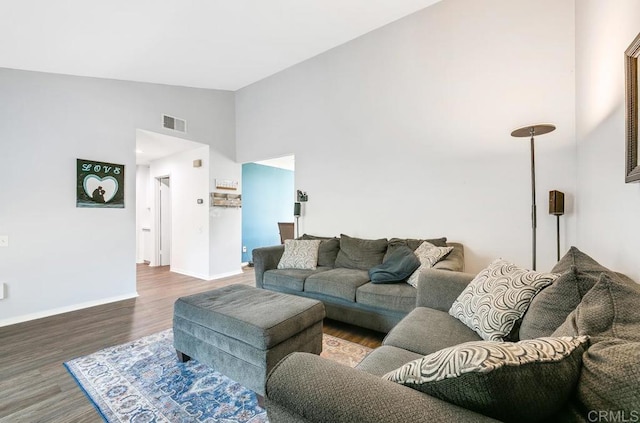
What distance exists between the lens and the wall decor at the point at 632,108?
1399mm

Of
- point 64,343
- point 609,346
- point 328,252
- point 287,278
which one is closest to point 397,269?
point 328,252

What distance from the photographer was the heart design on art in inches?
140

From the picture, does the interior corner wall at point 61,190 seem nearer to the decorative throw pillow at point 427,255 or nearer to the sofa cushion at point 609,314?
the decorative throw pillow at point 427,255

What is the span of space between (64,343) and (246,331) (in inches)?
82.7

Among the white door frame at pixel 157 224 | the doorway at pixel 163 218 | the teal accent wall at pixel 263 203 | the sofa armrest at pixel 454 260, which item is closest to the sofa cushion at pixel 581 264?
the sofa armrest at pixel 454 260

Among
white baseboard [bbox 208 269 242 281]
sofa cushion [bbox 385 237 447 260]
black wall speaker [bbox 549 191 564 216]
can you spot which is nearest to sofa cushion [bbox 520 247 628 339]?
black wall speaker [bbox 549 191 564 216]

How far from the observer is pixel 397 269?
271 centimetres

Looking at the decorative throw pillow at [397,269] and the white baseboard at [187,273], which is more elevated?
the decorative throw pillow at [397,269]

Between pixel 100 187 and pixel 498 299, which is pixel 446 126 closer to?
pixel 498 299

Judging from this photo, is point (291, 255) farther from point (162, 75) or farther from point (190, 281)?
point (162, 75)

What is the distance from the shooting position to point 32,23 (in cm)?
230

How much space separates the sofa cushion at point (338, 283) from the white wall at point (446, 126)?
0.93 metres

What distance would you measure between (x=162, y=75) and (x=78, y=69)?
0.95 meters

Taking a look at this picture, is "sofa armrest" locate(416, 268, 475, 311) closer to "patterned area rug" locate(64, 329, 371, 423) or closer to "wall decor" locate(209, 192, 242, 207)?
"patterned area rug" locate(64, 329, 371, 423)
